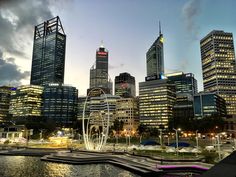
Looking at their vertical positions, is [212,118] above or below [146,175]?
above

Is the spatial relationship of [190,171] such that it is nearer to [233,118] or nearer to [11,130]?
[11,130]

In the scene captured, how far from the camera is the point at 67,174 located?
35438 millimetres

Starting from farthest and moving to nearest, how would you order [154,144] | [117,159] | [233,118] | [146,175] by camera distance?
[233,118] < [154,144] < [117,159] < [146,175]

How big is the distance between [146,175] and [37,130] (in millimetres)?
176163

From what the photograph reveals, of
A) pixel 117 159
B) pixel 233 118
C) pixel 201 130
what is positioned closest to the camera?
pixel 117 159

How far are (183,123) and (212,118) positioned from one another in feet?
71.3

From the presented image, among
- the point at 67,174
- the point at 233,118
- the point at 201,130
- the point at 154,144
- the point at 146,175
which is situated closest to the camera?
the point at 146,175

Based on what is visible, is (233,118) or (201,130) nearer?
(201,130)

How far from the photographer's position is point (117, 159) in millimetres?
46875

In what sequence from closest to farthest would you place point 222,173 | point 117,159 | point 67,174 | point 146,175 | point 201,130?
point 222,173, point 146,175, point 67,174, point 117,159, point 201,130

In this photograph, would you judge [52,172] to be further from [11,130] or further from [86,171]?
[11,130]

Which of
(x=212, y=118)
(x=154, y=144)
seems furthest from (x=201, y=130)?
(x=154, y=144)

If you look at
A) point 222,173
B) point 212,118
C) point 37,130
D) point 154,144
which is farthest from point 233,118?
point 222,173

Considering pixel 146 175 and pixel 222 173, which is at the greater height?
pixel 222 173
